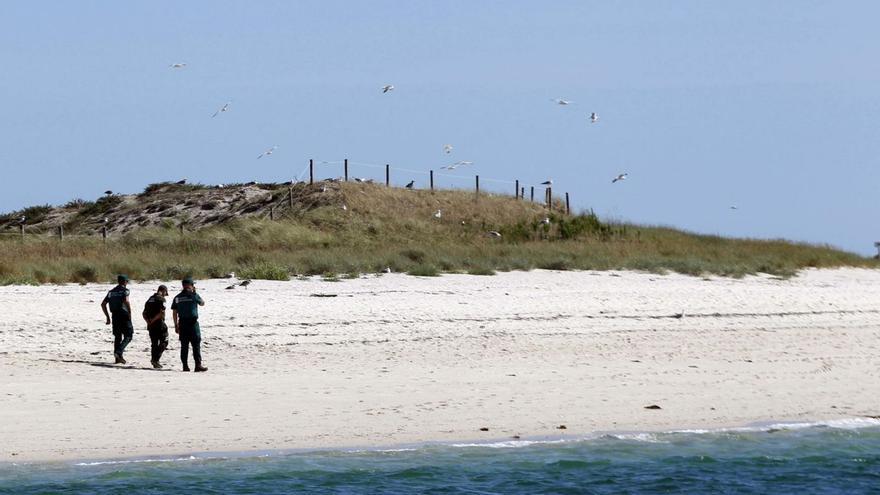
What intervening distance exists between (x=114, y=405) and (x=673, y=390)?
663cm

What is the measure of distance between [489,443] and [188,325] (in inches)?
202

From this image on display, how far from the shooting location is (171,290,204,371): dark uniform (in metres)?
17.7

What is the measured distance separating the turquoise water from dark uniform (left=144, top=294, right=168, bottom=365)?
4.97m

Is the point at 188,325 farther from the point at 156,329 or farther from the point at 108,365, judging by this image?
the point at 108,365

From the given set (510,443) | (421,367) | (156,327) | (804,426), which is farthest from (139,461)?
(804,426)

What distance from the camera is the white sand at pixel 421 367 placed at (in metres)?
14.6

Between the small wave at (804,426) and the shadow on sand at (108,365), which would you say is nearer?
the small wave at (804,426)

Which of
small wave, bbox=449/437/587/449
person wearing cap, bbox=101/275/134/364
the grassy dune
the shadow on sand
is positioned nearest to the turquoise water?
small wave, bbox=449/437/587/449

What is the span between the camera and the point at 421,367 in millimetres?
18516

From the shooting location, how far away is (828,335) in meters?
23.4

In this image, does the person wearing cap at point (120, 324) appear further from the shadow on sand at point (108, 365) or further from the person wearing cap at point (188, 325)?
the person wearing cap at point (188, 325)

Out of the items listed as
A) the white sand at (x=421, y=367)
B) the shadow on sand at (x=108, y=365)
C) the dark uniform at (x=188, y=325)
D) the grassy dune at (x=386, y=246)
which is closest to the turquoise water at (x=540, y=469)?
the white sand at (x=421, y=367)

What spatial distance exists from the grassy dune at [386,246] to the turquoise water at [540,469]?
13.2 metres

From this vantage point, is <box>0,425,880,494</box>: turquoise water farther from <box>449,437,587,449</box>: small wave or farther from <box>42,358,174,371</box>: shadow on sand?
<box>42,358,174,371</box>: shadow on sand
